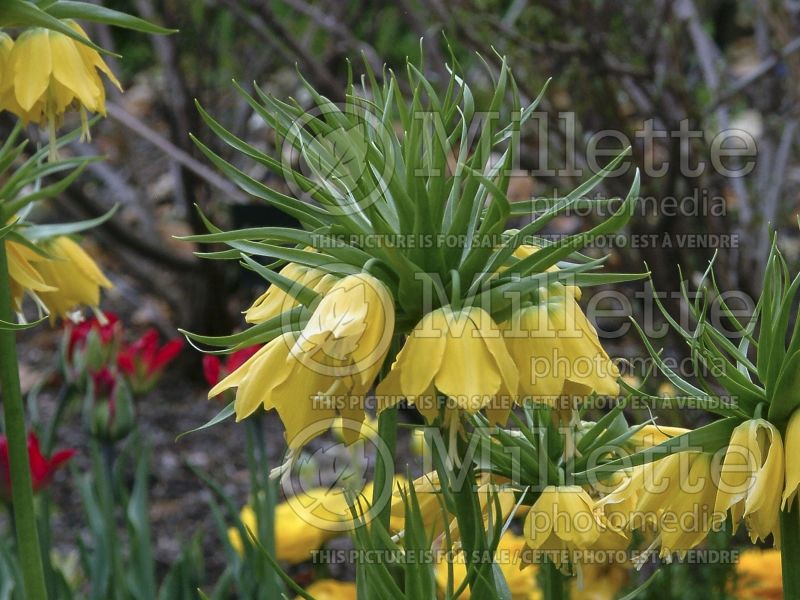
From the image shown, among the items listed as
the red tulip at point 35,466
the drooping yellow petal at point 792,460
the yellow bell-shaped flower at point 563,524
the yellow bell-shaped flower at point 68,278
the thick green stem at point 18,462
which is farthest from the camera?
the red tulip at point 35,466

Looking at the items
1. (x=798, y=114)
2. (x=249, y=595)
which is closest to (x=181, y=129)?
(x=798, y=114)

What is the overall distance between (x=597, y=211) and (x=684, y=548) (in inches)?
55.1

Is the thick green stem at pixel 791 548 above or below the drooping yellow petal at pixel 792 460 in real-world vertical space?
below

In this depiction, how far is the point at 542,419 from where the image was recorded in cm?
79

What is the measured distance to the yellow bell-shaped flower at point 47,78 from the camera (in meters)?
1.05

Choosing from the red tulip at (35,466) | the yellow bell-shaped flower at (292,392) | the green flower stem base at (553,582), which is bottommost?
the green flower stem base at (553,582)

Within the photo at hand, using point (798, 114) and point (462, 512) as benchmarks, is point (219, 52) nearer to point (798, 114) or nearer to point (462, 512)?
point (798, 114)

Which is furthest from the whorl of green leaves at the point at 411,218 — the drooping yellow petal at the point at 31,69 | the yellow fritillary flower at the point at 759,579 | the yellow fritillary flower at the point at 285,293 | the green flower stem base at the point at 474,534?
the yellow fritillary flower at the point at 759,579

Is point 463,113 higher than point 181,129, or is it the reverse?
point 181,129

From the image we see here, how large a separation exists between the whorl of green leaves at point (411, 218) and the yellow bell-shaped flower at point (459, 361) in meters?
0.02

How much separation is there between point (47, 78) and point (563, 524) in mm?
641

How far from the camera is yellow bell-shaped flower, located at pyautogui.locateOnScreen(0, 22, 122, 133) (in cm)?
105

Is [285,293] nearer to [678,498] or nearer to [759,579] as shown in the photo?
[678,498]

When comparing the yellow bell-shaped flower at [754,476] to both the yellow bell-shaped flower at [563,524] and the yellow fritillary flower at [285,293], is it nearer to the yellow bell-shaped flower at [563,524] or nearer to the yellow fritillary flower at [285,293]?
the yellow bell-shaped flower at [563,524]
